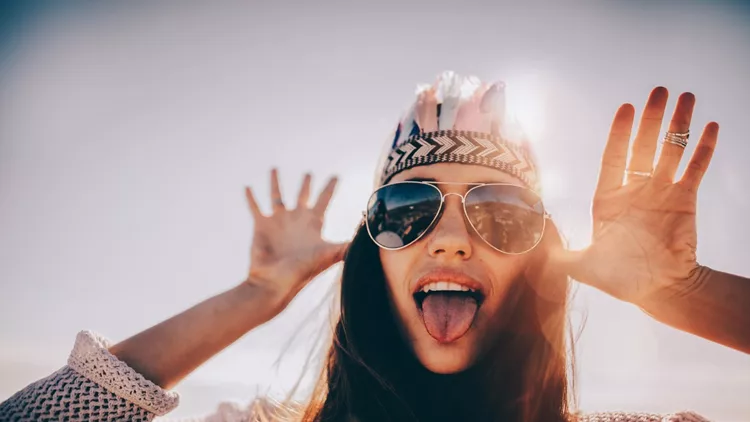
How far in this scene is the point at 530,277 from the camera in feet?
9.21

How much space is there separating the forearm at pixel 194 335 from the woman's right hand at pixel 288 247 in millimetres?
90

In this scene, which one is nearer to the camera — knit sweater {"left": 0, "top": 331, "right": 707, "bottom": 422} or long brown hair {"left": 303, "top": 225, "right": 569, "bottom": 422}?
knit sweater {"left": 0, "top": 331, "right": 707, "bottom": 422}

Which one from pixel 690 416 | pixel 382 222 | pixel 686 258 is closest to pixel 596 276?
pixel 686 258

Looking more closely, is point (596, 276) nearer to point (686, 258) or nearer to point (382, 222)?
point (686, 258)

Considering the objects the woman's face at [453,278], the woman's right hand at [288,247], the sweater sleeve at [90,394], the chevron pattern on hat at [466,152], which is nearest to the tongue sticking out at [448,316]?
the woman's face at [453,278]

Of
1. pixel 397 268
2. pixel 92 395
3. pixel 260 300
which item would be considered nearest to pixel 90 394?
pixel 92 395

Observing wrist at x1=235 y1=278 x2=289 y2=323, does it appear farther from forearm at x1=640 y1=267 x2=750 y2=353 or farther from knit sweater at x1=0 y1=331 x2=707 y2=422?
forearm at x1=640 y1=267 x2=750 y2=353

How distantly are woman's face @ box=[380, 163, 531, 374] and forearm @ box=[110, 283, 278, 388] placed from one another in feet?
2.68

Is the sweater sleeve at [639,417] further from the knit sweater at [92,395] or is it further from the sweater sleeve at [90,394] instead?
the sweater sleeve at [90,394]

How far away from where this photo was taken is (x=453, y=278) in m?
2.59

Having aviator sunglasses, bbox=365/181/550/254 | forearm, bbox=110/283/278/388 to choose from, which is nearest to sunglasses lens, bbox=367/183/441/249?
aviator sunglasses, bbox=365/181/550/254

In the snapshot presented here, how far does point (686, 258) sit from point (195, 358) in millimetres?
2379

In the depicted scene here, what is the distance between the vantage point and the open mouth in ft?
8.61

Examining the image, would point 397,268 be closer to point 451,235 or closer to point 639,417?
point 451,235
